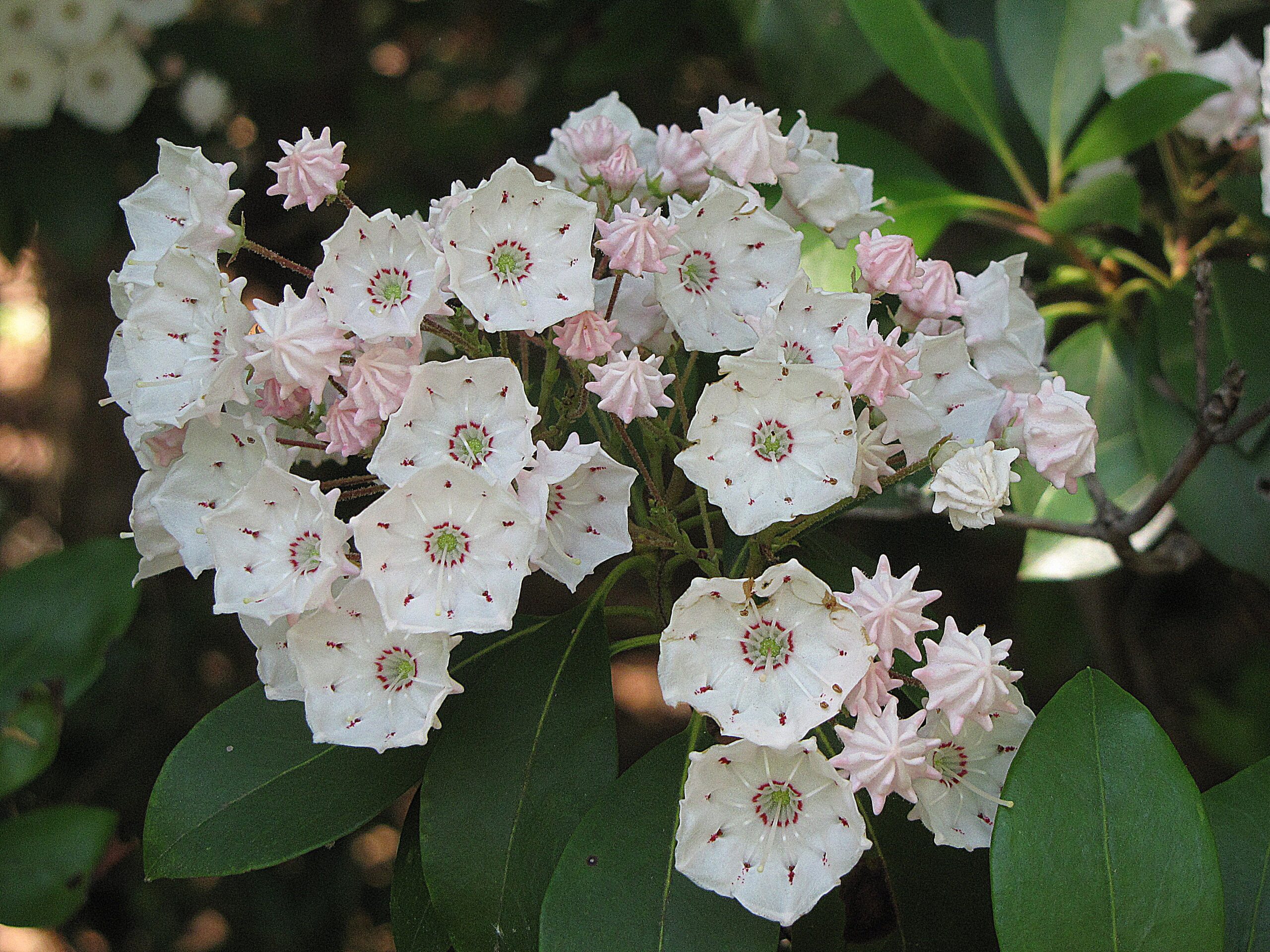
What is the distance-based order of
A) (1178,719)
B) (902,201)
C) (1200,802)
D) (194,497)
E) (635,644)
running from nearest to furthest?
1. (1200,802)
2. (194,497)
3. (635,644)
4. (902,201)
5. (1178,719)

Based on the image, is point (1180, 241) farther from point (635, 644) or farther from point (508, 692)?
point (508, 692)

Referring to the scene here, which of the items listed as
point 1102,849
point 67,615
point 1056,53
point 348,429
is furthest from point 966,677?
point 67,615

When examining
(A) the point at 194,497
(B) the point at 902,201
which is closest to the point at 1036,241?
(B) the point at 902,201

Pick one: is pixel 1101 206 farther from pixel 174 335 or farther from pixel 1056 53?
pixel 174 335

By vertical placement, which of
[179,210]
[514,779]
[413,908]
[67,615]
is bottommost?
[67,615]

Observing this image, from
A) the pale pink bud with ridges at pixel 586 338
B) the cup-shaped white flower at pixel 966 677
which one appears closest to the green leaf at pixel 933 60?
the pale pink bud with ridges at pixel 586 338
